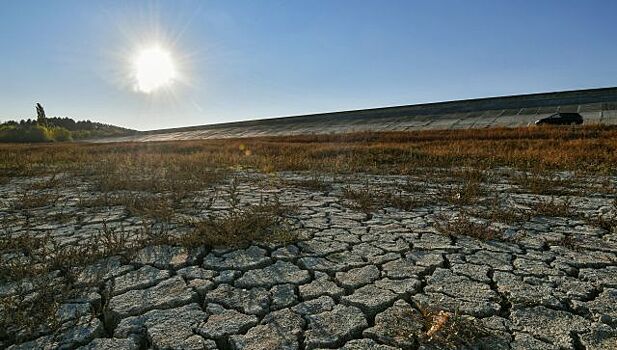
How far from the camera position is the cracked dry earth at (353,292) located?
1864 millimetres

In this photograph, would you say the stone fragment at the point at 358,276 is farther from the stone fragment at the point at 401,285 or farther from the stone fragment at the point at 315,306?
the stone fragment at the point at 315,306

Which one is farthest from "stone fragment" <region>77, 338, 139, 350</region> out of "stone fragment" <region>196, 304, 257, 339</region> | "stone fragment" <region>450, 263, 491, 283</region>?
"stone fragment" <region>450, 263, 491, 283</region>

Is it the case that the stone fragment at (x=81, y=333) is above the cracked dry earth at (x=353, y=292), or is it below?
above

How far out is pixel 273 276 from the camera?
259 cm

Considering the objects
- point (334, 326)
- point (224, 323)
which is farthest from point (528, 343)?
point (224, 323)

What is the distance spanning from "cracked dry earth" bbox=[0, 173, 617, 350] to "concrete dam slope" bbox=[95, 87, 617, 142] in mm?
21938

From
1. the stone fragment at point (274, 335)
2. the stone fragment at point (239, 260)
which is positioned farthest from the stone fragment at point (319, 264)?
the stone fragment at point (274, 335)

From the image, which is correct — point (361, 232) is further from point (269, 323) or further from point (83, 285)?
point (83, 285)

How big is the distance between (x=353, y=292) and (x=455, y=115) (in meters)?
27.9

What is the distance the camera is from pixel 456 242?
10.6ft

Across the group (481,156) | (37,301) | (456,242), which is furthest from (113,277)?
(481,156)

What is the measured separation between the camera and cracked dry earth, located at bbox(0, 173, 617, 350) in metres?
1.86

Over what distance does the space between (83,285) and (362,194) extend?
3421mm

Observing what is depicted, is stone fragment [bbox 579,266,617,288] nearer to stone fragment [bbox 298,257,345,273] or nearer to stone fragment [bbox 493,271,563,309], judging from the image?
stone fragment [bbox 493,271,563,309]
